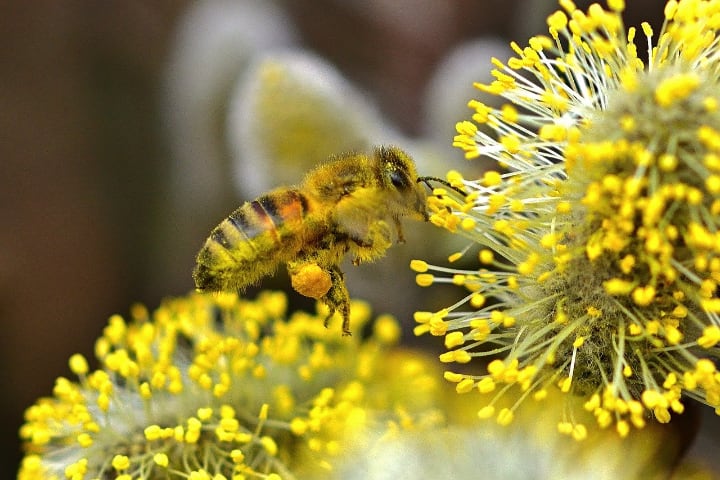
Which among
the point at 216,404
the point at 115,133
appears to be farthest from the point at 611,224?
the point at 115,133

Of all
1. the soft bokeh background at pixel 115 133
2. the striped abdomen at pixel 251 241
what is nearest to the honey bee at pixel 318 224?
the striped abdomen at pixel 251 241

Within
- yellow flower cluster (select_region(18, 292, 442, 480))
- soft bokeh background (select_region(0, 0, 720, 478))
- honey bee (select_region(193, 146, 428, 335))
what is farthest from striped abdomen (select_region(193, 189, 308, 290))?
soft bokeh background (select_region(0, 0, 720, 478))

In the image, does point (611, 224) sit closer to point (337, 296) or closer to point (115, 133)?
point (337, 296)

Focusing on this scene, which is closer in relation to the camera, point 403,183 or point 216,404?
point 403,183

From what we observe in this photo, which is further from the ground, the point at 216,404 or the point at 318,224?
the point at 318,224

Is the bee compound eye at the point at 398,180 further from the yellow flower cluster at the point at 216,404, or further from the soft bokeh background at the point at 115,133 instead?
the soft bokeh background at the point at 115,133

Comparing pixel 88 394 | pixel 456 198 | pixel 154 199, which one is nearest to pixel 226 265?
pixel 456 198

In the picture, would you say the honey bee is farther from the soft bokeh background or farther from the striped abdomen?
the soft bokeh background
